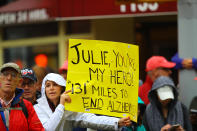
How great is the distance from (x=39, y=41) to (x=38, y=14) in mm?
1540

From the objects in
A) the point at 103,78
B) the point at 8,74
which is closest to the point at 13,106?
the point at 8,74

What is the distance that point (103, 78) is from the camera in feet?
17.9

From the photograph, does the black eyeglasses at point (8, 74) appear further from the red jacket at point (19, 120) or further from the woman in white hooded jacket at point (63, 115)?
the woman in white hooded jacket at point (63, 115)

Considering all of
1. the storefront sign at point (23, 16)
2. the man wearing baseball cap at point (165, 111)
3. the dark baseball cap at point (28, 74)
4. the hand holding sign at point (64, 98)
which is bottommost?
the man wearing baseball cap at point (165, 111)

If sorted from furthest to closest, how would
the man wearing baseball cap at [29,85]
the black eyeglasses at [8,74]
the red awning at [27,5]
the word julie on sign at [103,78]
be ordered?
the red awning at [27,5] < the man wearing baseball cap at [29,85] < the word julie on sign at [103,78] < the black eyeglasses at [8,74]

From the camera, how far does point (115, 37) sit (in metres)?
11.7

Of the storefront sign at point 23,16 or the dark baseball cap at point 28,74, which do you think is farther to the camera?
the storefront sign at point 23,16

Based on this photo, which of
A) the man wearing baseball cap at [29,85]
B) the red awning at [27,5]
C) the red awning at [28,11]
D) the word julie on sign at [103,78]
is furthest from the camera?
the red awning at [27,5]

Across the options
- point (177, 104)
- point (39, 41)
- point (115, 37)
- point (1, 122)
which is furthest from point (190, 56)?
point (39, 41)

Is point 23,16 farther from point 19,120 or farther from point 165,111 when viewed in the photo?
point 19,120

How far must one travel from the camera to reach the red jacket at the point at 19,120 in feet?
15.4

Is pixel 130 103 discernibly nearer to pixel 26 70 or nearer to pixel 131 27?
pixel 26 70

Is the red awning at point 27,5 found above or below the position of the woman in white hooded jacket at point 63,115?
above

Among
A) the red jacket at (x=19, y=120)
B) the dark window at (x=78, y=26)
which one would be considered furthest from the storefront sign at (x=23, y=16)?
the red jacket at (x=19, y=120)
